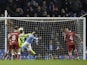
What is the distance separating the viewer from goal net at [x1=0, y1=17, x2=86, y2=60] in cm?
1336

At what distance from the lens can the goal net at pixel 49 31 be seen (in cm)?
1336

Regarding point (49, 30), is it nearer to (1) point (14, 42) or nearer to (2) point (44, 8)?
(1) point (14, 42)

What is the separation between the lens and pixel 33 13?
1664cm

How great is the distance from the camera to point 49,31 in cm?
1352

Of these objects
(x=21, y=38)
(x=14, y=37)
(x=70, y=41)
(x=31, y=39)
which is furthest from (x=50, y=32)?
(x=14, y=37)

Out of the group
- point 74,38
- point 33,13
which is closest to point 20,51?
point 74,38

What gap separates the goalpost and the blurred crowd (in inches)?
112

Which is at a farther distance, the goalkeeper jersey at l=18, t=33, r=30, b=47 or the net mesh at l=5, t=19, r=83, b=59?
the goalkeeper jersey at l=18, t=33, r=30, b=47

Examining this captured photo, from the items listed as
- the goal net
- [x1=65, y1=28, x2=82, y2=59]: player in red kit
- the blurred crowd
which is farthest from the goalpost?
the blurred crowd

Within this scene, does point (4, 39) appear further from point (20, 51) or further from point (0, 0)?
point (0, 0)

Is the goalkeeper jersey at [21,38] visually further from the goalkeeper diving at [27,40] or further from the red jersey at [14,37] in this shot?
the red jersey at [14,37]

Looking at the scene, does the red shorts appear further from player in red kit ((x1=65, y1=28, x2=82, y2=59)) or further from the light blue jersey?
the light blue jersey

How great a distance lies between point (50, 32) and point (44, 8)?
3559 mm

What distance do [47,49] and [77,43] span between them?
1071 mm
